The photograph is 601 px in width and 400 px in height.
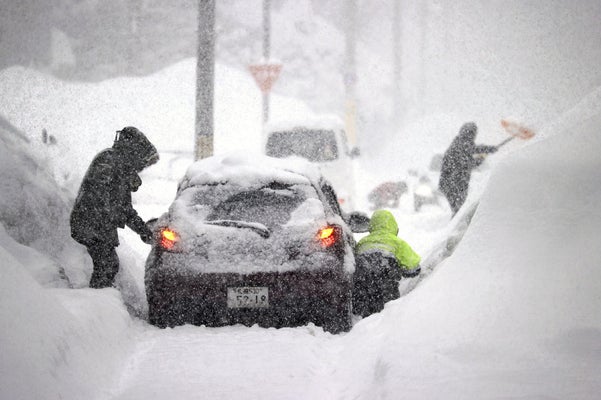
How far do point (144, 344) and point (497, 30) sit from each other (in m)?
51.4

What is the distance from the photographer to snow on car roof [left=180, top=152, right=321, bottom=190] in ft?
17.2

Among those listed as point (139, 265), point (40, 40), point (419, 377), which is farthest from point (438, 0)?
point (419, 377)

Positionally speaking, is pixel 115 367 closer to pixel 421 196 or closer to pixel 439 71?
pixel 421 196

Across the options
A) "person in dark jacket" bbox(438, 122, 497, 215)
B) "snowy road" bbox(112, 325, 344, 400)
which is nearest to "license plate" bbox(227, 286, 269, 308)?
"snowy road" bbox(112, 325, 344, 400)

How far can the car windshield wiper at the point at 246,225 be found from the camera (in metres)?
4.95

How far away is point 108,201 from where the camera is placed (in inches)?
221

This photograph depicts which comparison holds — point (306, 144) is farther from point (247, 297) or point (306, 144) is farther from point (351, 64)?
point (351, 64)

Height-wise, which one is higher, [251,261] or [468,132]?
[468,132]

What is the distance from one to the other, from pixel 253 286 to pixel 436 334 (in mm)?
1722

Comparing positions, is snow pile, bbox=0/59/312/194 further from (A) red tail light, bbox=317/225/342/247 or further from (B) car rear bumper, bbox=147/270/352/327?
(A) red tail light, bbox=317/225/342/247

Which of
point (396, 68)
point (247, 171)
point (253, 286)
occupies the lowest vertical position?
point (396, 68)

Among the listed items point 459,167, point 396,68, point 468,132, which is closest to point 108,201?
point 459,167

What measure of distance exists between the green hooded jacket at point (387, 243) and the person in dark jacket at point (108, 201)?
2.00 metres

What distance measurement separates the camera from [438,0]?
54344mm
